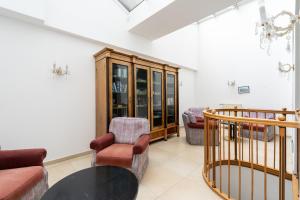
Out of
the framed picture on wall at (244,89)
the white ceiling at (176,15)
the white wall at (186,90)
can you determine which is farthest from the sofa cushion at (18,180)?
the framed picture on wall at (244,89)

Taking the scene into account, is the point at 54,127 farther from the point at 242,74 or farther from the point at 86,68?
the point at 242,74

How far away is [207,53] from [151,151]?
462 centimetres

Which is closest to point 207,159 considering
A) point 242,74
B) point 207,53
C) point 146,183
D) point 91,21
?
point 146,183

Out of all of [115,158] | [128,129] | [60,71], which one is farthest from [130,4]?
[115,158]

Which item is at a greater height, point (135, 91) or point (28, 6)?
point (28, 6)

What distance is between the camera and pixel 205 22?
6199 mm

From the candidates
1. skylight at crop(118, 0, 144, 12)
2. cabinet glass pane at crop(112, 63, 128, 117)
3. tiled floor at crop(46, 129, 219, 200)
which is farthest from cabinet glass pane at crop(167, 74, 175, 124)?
skylight at crop(118, 0, 144, 12)

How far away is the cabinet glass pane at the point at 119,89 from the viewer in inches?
124

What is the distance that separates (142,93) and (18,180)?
2689 millimetres

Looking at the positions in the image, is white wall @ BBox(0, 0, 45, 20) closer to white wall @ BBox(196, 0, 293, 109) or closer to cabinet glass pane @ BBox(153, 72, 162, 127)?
cabinet glass pane @ BBox(153, 72, 162, 127)

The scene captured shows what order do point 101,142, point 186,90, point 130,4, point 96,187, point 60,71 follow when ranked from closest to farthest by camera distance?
point 96,187
point 101,142
point 60,71
point 130,4
point 186,90

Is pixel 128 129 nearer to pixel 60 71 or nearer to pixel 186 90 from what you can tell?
pixel 60 71

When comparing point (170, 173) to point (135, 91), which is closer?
point (170, 173)

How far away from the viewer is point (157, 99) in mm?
4168
